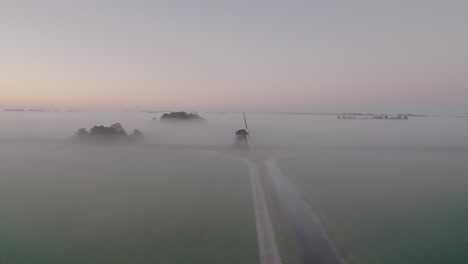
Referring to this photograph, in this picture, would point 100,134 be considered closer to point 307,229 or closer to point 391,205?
point 307,229

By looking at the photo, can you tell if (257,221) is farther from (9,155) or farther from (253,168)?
(9,155)

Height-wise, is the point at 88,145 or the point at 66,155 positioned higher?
the point at 88,145

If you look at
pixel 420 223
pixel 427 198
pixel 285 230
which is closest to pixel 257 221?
pixel 285 230

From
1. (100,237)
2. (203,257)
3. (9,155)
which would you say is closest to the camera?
(203,257)

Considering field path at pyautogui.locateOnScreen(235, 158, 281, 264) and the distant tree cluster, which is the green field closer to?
field path at pyautogui.locateOnScreen(235, 158, 281, 264)

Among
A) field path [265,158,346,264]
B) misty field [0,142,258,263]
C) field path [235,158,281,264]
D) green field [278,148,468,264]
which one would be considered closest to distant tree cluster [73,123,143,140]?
misty field [0,142,258,263]

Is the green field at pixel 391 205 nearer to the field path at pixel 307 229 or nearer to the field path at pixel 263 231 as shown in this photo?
the field path at pixel 307 229

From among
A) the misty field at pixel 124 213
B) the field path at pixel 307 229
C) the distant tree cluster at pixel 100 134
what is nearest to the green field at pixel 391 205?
the field path at pixel 307 229
